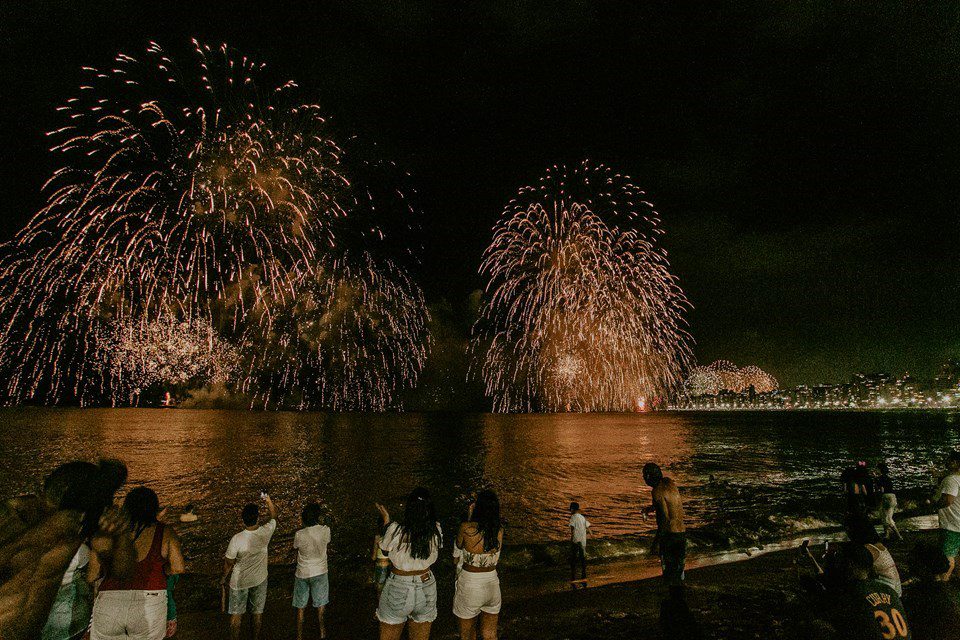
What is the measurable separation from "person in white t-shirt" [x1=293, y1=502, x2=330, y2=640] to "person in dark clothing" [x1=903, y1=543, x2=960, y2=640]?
8.80 metres

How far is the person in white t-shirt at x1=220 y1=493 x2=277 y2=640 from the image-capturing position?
7.81 meters

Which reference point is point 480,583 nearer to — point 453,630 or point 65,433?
point 453,630

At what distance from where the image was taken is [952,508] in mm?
8812

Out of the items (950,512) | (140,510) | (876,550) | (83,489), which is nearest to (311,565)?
(140,510)

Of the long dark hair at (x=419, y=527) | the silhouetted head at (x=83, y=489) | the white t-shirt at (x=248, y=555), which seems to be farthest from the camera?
the white t-shirt at (x=248, y=555)

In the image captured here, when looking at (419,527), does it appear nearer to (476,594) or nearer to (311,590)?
(476,594)

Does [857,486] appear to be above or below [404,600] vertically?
above

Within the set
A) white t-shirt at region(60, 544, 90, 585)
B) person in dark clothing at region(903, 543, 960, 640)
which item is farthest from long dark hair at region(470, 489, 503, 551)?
person in dark clothing at region(903, 543, 960, 640)

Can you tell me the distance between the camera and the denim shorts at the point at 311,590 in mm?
8539

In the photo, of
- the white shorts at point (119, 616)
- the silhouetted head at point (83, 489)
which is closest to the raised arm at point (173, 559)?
the white shorts at point (119, 616)

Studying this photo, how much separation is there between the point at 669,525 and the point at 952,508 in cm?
486

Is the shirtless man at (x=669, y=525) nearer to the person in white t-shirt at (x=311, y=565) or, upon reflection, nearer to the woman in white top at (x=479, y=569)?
the woman in white top at (x=479, y=569)

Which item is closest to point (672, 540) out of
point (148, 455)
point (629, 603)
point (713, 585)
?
point (629, 603)

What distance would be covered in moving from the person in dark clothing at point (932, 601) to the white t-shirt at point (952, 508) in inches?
25.2
